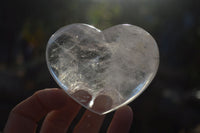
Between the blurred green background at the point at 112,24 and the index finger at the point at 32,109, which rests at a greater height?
the index finger at the point at 32,109

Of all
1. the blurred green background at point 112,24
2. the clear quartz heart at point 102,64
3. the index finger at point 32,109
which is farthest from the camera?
the blurred green background at point 112,24

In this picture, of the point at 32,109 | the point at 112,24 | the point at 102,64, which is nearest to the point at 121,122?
the point at 102,64

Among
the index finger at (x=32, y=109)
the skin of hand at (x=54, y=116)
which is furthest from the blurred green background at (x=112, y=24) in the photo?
the index finger at (x=32, y=109)

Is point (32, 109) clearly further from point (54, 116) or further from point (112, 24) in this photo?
point (112, 24)

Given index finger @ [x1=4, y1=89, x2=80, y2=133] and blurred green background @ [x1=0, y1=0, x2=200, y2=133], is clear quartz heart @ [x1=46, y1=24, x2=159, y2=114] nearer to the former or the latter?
index finger @ [x1=4, y1=89, x2=80, y2=133]

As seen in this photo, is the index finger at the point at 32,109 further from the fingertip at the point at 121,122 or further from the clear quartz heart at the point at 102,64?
the fingertip at the point at 121,122

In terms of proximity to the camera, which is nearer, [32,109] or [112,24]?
[32,109]
